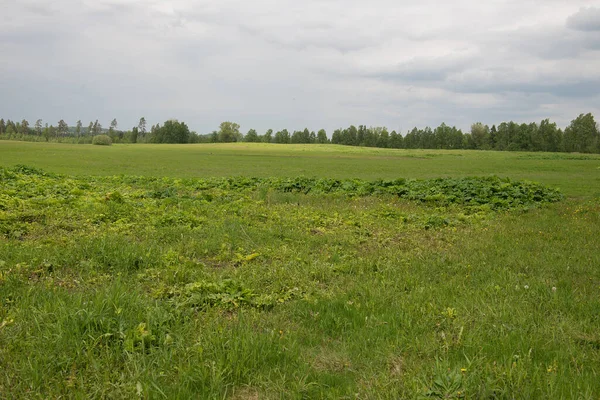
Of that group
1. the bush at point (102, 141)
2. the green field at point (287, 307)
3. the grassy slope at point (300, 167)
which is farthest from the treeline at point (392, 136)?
the green field at point (287, 307)

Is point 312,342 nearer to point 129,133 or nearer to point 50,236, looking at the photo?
point 50,236

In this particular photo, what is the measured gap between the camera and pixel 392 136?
156750 mm

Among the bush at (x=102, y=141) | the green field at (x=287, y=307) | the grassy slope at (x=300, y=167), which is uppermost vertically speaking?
the bush at (x=102, y=141)

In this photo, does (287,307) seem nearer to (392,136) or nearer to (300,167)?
(300,167)

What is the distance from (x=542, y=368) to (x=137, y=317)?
14.3ft

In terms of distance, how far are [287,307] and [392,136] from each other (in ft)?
514

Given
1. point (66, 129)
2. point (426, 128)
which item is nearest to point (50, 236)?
point (426, 128)

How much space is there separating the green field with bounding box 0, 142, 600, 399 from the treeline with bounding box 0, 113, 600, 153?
12954cm

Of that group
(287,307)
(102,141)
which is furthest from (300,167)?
(102,141)

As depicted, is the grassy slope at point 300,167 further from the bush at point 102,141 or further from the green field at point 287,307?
the bush at point 102,141

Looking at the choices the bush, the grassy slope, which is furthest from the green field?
the bush

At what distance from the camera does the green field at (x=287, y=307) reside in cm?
399

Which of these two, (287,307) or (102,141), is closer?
(287,307)

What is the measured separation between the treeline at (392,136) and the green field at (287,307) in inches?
5100
